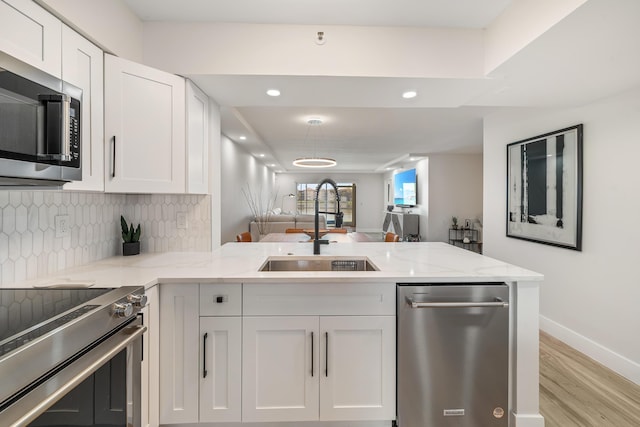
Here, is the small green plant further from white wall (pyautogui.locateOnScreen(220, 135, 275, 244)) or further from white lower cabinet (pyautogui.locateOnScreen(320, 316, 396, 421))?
white wall (pyautogui.locateOnScreen(220, 135, 275, 244))

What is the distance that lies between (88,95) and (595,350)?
3864mm

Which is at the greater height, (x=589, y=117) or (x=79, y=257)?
(x=589, y=117)

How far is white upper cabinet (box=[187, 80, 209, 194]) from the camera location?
6.12 ft

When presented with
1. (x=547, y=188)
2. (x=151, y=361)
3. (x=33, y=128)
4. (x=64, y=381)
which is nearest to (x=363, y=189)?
(x=547, y=188)

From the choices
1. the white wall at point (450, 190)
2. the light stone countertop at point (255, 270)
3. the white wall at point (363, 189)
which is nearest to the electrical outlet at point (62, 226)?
the light stone countertop at point (255, 270)

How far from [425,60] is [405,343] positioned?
1.65 metres

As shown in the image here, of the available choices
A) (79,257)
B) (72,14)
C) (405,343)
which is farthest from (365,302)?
(72,14)

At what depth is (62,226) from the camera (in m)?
1.58

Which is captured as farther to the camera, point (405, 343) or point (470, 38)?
point (470, 38)

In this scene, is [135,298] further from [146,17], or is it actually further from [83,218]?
[146,17]

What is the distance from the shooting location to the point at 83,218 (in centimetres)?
172

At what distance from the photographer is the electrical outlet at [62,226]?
156cm

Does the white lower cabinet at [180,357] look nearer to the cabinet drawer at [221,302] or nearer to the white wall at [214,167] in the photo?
the cabinet drawer at [221,302]

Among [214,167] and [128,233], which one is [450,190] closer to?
[214,167]
